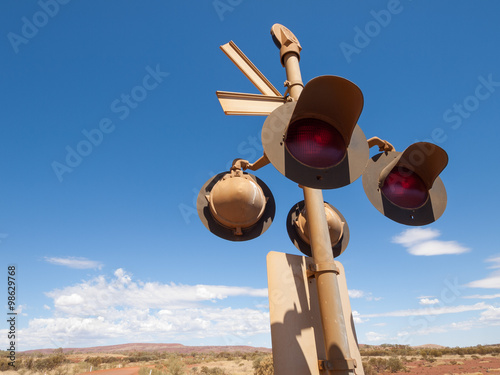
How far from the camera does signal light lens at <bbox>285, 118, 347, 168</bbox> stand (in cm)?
220

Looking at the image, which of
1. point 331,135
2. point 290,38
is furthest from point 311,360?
point 290,38

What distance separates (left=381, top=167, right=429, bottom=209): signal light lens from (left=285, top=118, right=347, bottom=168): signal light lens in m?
1.05

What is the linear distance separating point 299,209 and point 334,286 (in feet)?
5.01

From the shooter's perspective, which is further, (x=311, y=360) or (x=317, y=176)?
(x=311, y=360)

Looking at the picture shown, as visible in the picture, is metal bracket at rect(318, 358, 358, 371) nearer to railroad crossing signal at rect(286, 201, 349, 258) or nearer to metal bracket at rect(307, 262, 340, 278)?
metal bracket at rect(307, 262, 340, 278)

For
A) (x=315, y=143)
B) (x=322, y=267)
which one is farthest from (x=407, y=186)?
(x=315, y=143)

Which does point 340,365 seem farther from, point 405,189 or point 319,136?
point 319,136

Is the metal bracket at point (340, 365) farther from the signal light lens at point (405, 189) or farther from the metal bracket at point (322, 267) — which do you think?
the signal light lens at point (405, 189)

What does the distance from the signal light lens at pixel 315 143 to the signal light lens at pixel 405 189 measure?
3.45ft

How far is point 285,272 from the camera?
10.3 feet

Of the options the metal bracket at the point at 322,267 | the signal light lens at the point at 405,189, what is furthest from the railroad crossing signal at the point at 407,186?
the metal bracket at the point at 322,267

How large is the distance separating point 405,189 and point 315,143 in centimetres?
141

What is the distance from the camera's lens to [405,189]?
10.2 ft

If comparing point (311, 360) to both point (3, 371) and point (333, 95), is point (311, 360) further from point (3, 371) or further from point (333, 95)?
point (3, 371)
